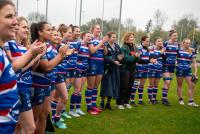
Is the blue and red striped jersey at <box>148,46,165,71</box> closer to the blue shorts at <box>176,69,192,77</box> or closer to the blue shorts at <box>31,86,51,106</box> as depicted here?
the blue shorts at <box>176,69,192,77</box>

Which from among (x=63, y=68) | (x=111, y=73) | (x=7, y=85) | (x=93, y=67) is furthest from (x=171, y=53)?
(x=7, y=85)

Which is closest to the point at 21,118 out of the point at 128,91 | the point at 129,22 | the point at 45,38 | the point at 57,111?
the point at 45,38

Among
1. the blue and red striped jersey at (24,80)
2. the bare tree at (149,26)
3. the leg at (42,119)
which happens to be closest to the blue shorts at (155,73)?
the leg at (42,119)

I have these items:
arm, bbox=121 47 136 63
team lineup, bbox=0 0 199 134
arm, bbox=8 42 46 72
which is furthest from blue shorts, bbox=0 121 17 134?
A: arm, bbox=121 47 136 63

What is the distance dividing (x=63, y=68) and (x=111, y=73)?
197 cm

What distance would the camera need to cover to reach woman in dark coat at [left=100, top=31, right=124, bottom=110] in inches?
213

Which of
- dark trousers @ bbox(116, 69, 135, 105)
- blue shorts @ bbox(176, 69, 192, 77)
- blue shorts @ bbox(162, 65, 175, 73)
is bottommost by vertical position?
dark trousers @ bbox(116, 69, 135, 105)

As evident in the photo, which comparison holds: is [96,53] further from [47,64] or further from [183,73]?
[183,73]

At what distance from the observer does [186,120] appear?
4973 millimetres

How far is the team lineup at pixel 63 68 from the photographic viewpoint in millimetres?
1519

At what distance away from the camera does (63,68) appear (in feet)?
12.8

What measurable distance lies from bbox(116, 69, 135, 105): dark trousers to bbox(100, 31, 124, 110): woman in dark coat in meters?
0.21

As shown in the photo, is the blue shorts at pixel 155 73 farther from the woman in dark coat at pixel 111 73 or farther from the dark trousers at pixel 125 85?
the woman in dark coat at pixel 111 73

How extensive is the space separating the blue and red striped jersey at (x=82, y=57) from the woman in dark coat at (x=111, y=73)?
66 cm
